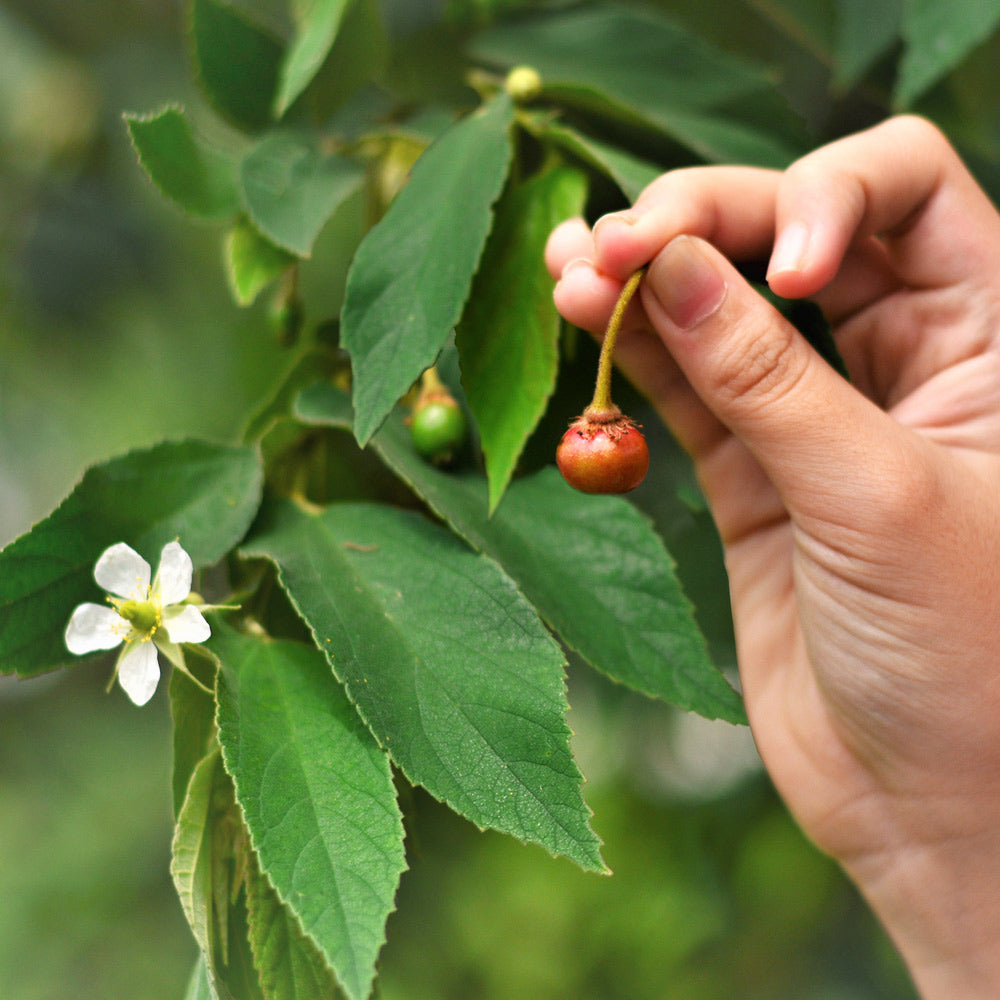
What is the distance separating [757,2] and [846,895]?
1375mm

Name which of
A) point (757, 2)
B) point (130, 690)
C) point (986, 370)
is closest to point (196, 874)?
point (130, 690)

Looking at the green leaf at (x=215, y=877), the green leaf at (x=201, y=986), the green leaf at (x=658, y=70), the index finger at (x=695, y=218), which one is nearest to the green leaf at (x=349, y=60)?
the green leaf at (x=658, y=70)

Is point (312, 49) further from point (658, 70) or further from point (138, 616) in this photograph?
point (138, 616)

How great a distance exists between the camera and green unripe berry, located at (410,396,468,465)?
568 millimetres

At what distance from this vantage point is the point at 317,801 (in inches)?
16.4

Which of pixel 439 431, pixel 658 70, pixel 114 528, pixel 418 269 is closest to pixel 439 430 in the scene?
pixel 439 431

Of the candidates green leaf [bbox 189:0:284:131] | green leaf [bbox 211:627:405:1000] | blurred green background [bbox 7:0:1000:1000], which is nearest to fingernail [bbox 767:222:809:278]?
green leaf [bbox 211:627:405:1000]

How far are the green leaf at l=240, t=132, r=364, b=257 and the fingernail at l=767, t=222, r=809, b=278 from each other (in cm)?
30

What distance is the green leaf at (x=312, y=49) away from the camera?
62cm

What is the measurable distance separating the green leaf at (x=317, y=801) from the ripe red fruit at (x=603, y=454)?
0.18 m

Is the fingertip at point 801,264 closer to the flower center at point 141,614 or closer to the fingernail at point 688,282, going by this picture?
the fingernail at point 688,282

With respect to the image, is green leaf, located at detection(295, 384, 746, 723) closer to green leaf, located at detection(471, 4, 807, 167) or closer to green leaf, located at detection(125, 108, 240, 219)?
green leaf, located at detection(125, 108, 240, 219)

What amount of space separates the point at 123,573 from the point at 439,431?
0.72 ft

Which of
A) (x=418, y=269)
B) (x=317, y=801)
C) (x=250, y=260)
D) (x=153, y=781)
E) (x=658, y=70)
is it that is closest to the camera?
(x=317, y=801)
